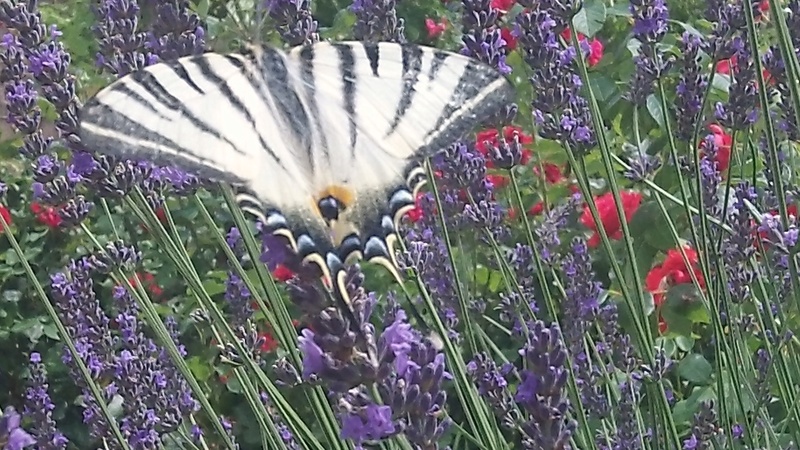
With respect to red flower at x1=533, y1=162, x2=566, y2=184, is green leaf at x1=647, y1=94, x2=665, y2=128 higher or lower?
higher

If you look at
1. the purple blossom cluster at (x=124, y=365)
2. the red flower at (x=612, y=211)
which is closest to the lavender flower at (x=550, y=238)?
the red flower at (x=612, y=211)

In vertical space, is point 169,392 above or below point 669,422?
below

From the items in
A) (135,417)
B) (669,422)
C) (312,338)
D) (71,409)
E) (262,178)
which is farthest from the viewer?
(71,409)

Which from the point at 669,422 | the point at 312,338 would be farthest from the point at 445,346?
the point at 312,338

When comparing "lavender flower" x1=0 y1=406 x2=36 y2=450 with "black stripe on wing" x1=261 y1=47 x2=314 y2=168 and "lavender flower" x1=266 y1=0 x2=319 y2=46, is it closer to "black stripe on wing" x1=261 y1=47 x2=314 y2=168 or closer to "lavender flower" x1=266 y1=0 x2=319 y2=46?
"black stripe on wing" x1=261 y1=47 x2=314 y2=168

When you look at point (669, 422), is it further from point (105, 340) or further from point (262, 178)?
point (105, 340)

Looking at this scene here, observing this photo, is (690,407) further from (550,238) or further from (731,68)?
(731,68)

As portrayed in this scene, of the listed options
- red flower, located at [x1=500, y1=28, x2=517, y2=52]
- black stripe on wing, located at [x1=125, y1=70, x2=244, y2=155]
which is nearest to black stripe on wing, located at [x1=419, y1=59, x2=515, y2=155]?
black stripe on wing, located at [x1=125, y1=70, x2=244, y2=155]
